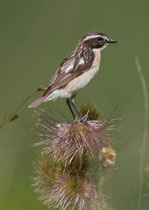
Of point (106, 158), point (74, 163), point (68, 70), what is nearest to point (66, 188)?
point (74, 163)

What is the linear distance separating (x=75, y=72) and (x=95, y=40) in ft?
1.90

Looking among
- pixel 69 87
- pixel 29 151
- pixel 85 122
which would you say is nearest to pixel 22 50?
pixel 29 151

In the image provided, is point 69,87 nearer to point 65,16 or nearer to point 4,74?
point 4,74

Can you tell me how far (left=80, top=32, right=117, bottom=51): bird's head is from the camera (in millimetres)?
6801

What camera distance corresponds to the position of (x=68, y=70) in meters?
6.38

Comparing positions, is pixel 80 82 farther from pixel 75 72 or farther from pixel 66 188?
pixel 66 188

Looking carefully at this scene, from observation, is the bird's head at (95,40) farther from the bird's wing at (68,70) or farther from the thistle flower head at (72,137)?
the thistle flower head at (72,137)

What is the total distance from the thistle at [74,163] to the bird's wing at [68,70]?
815 mm

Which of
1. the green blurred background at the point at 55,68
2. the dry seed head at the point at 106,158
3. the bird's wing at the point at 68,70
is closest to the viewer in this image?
the dry seed head at the point at 106,158

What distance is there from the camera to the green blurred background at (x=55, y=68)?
6758mm

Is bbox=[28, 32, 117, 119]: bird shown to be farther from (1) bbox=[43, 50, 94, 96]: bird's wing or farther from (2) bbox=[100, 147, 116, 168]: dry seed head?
(2) bbox=[100, 147, 116, 168]: dry seed head

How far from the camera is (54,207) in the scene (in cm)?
532

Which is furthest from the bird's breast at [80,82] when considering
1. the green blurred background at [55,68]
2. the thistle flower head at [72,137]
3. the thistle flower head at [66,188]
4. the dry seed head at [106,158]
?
the dry seed head at [106,158]

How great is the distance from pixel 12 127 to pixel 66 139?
9.30ft
